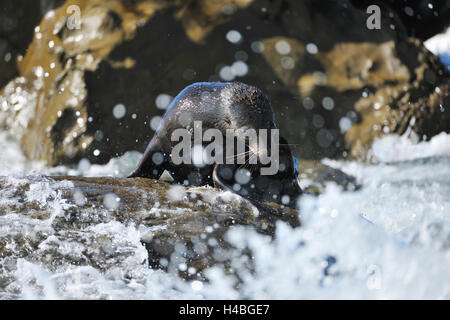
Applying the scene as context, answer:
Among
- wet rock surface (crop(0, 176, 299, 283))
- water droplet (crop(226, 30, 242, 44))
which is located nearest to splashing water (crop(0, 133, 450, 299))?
wet rock surface (crop(0, 176, 299, 283))

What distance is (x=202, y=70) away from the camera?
6.22 m

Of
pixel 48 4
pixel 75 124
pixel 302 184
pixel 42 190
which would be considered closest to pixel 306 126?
pixel 302 184

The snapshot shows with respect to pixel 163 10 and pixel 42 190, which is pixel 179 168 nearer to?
pixel 42 190

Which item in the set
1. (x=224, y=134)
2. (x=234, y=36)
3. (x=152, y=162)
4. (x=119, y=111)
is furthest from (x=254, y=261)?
(x=234, y=36)

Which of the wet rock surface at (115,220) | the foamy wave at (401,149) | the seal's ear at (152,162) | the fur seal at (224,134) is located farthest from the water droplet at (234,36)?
the wet rock surface at (115,220)

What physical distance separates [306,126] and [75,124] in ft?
9.69

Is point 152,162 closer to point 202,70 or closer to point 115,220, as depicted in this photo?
point 115,220

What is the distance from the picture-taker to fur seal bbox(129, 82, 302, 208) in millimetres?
3256

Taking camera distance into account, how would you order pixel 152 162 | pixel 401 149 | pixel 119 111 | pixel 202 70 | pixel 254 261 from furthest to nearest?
pixel 401 149 → pixel 202 70 → pixel 119 111 → pixel 152 162 → pixel 254 261

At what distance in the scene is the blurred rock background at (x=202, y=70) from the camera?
5980 mm

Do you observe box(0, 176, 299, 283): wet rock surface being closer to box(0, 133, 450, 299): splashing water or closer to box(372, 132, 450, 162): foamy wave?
box(0, 133, 450, 299): splashing water

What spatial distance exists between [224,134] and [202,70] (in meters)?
2.86

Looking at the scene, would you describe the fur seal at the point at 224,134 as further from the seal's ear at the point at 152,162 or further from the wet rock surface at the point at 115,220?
the wet rock surface at the point at 115,220

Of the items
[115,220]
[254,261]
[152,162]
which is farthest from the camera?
[152,162]
